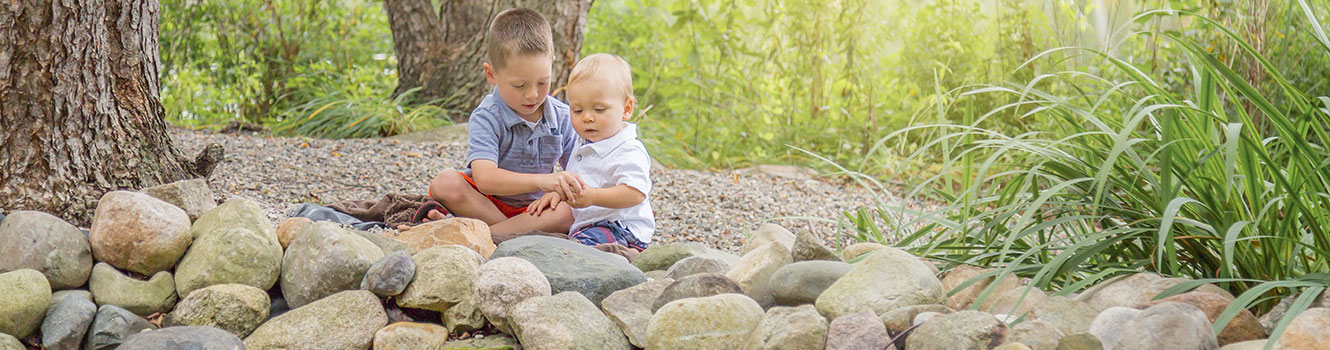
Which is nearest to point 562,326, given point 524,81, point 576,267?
point 576,267

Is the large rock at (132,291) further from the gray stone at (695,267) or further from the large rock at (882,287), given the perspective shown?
the large rock at (882,287)

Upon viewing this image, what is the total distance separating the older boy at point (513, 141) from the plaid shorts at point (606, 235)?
0.36 feet

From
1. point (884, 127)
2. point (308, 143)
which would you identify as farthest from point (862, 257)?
point (884, 127)

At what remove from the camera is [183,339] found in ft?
5.54

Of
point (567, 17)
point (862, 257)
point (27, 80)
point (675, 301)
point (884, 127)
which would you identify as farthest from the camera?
point (884, 127)

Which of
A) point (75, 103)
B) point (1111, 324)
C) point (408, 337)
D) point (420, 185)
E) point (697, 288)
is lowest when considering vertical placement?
point (420, 185)

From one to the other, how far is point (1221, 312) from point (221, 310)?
1775 mm

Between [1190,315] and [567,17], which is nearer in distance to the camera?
[1190,315]

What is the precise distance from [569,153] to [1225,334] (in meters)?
1.93

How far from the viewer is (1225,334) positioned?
59.6 inches

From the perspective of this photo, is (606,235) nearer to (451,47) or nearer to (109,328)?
(109,328)

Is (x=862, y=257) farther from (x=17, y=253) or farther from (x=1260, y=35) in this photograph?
(x=17, y=253)

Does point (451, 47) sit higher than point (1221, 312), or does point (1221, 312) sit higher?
point (1221, 312)

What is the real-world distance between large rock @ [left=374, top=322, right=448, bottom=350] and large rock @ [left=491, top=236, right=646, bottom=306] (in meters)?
0.25
